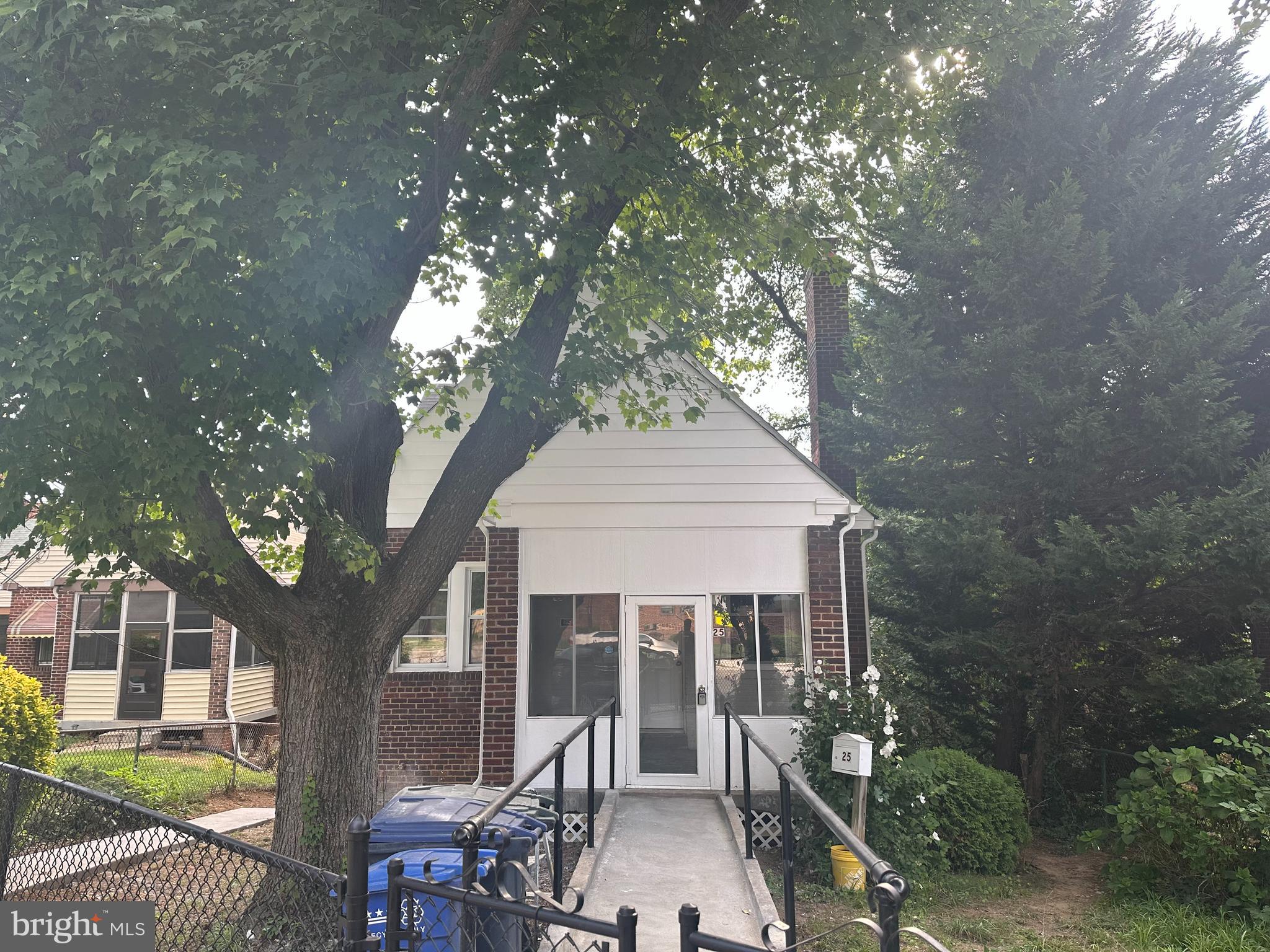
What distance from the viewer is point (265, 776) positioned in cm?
1241

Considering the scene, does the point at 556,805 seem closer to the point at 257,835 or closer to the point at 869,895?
the point at 869,895

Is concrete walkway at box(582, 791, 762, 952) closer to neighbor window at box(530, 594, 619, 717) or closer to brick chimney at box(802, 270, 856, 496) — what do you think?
neighbor window at box(530, 594, 619, 717)

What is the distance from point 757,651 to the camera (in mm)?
9297

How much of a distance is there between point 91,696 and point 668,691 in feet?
46.4

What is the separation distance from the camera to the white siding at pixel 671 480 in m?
9.56

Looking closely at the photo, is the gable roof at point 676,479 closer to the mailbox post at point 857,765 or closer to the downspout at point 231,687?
the mailbox post at point 857,765

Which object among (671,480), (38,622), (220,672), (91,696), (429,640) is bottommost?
(91,696)

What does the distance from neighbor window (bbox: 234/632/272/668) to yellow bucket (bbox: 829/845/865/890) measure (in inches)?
522

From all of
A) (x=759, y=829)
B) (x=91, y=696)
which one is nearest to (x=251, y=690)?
(x=91, y=696)

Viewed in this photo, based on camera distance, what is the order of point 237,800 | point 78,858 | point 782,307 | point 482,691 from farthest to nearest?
1. point 782,307
2. point 237,800
3. point 482,691
4. point 78,858

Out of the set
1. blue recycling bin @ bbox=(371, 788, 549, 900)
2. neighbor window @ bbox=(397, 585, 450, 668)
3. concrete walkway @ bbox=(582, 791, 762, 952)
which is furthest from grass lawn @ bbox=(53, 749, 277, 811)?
blue recycling bin @ bbox=(371, 788, 549, 900)

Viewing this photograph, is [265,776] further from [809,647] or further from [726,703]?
[809,647]

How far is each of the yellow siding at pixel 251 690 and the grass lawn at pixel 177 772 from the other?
1.93 metres

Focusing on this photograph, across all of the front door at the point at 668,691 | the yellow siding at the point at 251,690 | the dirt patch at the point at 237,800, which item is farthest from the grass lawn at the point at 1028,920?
the yellow siding at the point at 251,690
